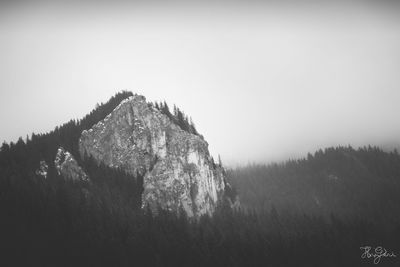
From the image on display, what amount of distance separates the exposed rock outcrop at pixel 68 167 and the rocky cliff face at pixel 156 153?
7.07 m

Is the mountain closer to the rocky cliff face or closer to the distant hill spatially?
the rocky cliff face

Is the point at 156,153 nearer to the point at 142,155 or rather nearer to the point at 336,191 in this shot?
the point at 142,155

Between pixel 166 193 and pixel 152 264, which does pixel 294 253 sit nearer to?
pixel 152 264

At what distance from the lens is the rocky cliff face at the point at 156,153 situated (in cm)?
11844

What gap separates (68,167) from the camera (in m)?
113

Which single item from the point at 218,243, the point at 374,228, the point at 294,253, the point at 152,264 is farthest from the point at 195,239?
the point at 374,228

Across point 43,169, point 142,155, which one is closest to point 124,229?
point 142,155

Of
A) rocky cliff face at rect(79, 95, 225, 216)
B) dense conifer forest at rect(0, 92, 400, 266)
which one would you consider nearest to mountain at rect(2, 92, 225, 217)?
rocky cliff face at rect(79, 95, 225, 216)

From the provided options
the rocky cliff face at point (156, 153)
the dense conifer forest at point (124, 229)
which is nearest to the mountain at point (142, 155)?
the rocky cliff face at point (156, 153)

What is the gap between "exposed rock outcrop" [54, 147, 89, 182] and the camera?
110875 mm

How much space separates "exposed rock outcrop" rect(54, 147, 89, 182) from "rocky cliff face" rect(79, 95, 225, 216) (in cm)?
707

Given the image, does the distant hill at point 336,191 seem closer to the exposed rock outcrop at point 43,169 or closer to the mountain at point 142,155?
the mountain at point 142,155

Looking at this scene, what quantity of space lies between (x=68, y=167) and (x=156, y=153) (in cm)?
2928

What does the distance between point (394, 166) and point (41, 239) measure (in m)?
181
